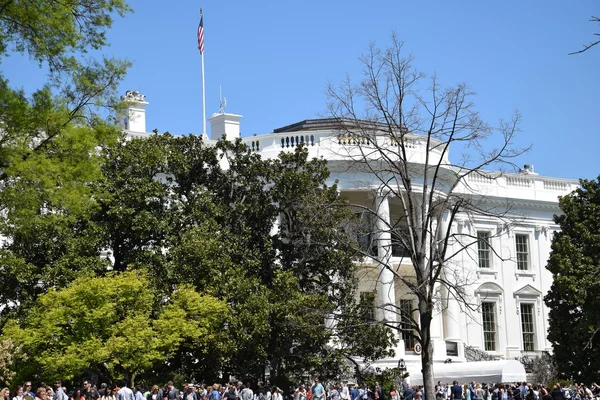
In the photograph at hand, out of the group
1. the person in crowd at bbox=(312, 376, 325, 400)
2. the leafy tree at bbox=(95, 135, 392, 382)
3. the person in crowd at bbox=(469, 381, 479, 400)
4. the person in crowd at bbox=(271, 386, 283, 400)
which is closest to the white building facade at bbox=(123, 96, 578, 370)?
the person in crowd at bbox=(469, 381, 479, 400)

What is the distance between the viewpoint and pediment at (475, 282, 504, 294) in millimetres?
57266

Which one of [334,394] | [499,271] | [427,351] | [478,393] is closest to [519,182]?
[499,271]

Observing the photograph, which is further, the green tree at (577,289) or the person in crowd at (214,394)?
the green tree at (577,289)

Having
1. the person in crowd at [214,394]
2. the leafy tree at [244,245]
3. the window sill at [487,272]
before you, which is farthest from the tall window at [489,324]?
the person in crowd at [214,394]

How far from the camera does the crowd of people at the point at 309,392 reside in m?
30.8

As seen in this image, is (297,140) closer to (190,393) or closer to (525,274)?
(190,393)

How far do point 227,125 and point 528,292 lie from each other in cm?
1959

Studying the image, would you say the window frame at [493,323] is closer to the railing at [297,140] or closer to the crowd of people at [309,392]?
the crowd of people at [309,392]

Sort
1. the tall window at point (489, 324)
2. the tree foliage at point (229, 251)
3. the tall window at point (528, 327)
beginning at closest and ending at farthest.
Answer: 1. the tree foliage at point (229, 251)
2. the tall window at point (489, 324)
3. the tall window at point (528, 327)

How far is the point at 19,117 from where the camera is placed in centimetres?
2394

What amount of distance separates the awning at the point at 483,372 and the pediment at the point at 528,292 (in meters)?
15.4

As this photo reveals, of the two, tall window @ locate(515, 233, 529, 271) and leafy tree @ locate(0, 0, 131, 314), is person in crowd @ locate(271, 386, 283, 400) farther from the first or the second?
tall window @ locate(515, 233, 529, 271)

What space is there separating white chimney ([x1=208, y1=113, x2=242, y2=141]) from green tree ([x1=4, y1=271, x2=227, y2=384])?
1682cm

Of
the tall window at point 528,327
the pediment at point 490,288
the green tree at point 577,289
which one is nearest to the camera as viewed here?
the green tree at point 577,289
